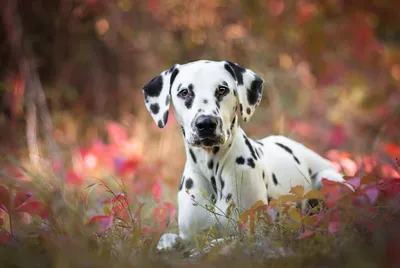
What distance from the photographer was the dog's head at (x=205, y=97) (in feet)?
11.2

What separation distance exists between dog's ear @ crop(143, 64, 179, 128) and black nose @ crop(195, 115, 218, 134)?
454 millimetres

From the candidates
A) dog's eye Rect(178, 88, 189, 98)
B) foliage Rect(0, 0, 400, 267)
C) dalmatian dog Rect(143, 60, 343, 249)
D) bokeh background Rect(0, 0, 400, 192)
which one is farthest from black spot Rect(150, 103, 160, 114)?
bokeh background Rect(0, 0, 400, 192)

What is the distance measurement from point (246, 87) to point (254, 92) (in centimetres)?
7

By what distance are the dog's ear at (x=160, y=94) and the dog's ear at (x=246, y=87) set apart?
0.41 metres

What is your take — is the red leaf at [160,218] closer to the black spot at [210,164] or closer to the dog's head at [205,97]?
the black spot at [210,164]

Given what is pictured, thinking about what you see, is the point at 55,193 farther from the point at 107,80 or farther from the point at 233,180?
Answer: the point at 107,80

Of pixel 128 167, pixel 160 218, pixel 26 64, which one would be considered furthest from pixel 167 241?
pixel 26 64

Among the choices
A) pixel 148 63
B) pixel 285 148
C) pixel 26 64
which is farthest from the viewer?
pixel 148 63

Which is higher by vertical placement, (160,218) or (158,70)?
(158,70)

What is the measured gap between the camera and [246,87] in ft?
12.4

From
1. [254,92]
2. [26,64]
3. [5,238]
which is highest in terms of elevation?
[26,64]

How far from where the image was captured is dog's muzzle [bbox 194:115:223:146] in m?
3.35

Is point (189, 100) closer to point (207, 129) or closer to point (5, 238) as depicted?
point (207, 129)

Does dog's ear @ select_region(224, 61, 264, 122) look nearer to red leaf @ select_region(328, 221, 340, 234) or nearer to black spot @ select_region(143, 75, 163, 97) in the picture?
black spot @ select_region(143, 75, 163, 97)
